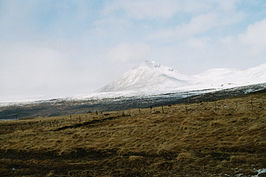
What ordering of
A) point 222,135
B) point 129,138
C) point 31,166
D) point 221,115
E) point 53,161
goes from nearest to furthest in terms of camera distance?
point 31,166
point 53,161
point 222,135
point 129,138
point 221,115

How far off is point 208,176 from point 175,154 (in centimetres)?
515

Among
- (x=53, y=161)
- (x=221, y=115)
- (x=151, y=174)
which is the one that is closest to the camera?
(x=151, y=174)

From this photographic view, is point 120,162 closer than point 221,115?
Yes

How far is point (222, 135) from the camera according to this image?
21312mm

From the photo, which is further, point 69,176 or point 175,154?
point 175,154

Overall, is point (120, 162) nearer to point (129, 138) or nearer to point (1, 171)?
point (129, 138)

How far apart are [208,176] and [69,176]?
355 inches

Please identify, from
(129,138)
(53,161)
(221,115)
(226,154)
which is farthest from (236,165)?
(221,115)

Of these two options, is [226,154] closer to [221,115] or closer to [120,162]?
[120,162]

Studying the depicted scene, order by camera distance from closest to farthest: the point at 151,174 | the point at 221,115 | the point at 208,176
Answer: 1. the point at 208,176
2. the point at 151,174
3. the point at 221,115

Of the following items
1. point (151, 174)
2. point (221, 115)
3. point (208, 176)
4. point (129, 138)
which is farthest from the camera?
point (221, 115)

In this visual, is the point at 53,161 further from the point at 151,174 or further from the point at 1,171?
the point at 151,174

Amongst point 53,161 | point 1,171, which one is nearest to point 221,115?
point 53,161

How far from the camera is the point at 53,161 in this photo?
18266mm
